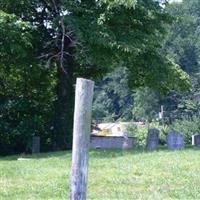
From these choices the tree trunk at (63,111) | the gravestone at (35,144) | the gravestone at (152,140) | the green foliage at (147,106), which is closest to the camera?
the gravestone at (152,140)

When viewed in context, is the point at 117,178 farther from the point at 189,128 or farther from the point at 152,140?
the point at 189,128

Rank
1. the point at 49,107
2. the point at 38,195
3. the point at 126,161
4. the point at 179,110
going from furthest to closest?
the point at 179,110
the point at 49,107
the point at 126,161
the point at 38,195

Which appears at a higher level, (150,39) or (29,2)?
(29,2)

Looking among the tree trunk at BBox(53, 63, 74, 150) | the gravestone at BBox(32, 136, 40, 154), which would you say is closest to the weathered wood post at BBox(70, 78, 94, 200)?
the gravestone at BBox(32, 136, 40, 154)

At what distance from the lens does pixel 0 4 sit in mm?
23844

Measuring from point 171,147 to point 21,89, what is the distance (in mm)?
9515

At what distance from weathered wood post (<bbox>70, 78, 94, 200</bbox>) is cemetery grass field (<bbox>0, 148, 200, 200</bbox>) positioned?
13.9 ft

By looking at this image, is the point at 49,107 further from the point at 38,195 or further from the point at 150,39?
the point at 38,195

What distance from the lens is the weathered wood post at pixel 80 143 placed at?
515cm

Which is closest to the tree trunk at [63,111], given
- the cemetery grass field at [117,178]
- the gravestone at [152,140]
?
the gravestone at [152,140]

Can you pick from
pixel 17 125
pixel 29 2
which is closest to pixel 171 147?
pixel 17 125

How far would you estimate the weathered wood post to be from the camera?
515cm

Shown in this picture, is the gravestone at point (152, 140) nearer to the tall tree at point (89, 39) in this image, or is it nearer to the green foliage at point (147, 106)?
the tall tree at point (89, 39)

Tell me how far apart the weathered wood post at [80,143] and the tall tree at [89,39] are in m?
16.0
